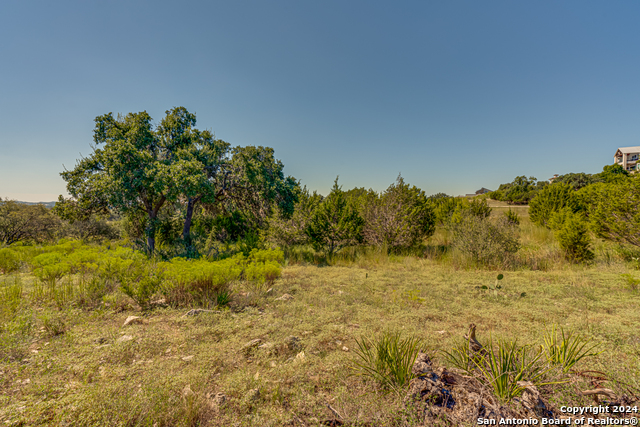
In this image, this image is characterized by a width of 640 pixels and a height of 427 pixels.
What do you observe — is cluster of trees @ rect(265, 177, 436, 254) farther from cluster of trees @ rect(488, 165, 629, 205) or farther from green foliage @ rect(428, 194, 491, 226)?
cluster of trees @ rect(488, 165, 629, 205)

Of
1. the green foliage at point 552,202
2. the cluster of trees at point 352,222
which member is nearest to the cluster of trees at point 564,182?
the green foliage at point 552,202

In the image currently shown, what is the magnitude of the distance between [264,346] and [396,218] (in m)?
7.87

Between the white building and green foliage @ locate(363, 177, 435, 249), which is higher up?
the white building

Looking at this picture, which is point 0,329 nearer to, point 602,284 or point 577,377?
point 577,377

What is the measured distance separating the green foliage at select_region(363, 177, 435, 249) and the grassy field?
4189mm

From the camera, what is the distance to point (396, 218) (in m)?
9.40

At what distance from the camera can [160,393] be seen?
5.65 ft

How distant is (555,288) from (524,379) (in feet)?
14.4

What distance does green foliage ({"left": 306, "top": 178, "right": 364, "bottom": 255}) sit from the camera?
8578 millimetres

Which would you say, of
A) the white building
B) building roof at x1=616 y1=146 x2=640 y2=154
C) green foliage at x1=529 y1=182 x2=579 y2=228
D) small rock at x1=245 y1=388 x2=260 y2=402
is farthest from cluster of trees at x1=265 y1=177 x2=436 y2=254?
building roof at x1=616 y1=146 x2=640 y2=154

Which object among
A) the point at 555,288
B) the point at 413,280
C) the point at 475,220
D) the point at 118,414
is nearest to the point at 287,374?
the point at 118,414

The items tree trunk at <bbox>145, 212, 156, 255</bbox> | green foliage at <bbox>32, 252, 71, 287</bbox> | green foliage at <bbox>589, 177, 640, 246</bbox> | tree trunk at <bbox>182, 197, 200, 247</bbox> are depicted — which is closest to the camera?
green foliage at <bbox>32, 252, 71, 287</bbox>

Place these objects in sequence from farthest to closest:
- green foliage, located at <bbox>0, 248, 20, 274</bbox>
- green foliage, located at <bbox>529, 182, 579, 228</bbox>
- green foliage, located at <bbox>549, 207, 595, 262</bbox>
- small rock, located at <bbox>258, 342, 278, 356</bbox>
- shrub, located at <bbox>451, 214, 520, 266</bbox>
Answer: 1. green foliage, located at <bbox>529, 182, 579, 228</bbox>
2. shrub, located at <bbox>451, 214, 520, 266</bbox>
3. green foliage, located at <bbox>549, 207, 595, 262</bbox>
4. green foliage, located at <bbox>0, 248, 20, 274</bbox>
5. small rock, located at <bbox>258, 342, 278, 356</bbox>

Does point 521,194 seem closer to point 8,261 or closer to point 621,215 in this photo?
point 621,215
